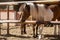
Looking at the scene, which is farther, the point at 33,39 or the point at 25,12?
the point at 33,39

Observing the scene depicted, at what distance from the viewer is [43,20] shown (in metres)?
2.70

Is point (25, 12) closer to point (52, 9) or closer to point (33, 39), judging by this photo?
point (52, 9)

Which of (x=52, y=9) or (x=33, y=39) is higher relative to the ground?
(x=52, y=9)

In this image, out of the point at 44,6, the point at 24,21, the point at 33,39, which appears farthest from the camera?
the point at 33,39

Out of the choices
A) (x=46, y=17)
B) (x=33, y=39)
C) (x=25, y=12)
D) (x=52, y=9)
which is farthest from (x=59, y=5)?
(x=33, y=39)

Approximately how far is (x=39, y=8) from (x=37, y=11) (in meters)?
0.05

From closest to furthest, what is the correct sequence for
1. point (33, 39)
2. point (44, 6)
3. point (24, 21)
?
point (44, 6) < point (24, 21) < point (33, 39)

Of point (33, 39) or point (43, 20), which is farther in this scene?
point (33, 39)

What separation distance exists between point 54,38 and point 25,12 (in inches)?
88.5

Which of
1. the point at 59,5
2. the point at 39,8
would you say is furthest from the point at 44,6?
the point at 59,5

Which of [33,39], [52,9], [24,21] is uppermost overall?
[52,9]

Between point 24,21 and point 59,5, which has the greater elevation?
point 59,5

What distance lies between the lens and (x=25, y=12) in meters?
2.79

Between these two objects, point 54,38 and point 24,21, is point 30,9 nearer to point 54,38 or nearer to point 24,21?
point 24,21
